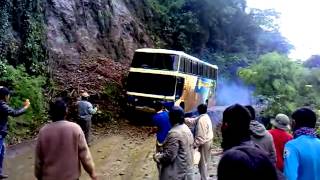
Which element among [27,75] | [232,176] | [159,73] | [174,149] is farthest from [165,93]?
[232,176]

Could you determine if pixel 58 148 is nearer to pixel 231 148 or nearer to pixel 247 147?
pixel 231 148

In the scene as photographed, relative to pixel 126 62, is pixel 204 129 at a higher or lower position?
lower

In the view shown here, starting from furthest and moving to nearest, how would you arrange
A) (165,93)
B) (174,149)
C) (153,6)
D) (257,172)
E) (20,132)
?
(153,6)
(165,93)
(20,132)
(174,149)
(257,172)

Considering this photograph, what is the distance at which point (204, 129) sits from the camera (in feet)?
27.6

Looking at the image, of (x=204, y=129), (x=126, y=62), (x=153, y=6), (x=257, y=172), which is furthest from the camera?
(x=153, y=6)

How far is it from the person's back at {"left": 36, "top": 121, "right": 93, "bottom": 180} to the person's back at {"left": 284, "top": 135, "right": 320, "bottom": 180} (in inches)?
94.6

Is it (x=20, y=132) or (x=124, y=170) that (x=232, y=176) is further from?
(x=20, y=132)

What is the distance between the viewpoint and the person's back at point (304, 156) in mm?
4262

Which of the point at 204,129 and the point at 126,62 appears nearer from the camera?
the point at 204,129

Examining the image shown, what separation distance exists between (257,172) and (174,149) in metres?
3.92

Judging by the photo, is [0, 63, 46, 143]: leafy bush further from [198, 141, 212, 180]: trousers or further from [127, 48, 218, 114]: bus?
[198, 141, 212, 180]: trousers

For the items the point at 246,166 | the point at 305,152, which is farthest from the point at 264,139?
the point at 246,166

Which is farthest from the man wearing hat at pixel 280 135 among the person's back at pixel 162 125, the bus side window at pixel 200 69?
the bus side window at pixel 200 69

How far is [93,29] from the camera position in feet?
84.9
